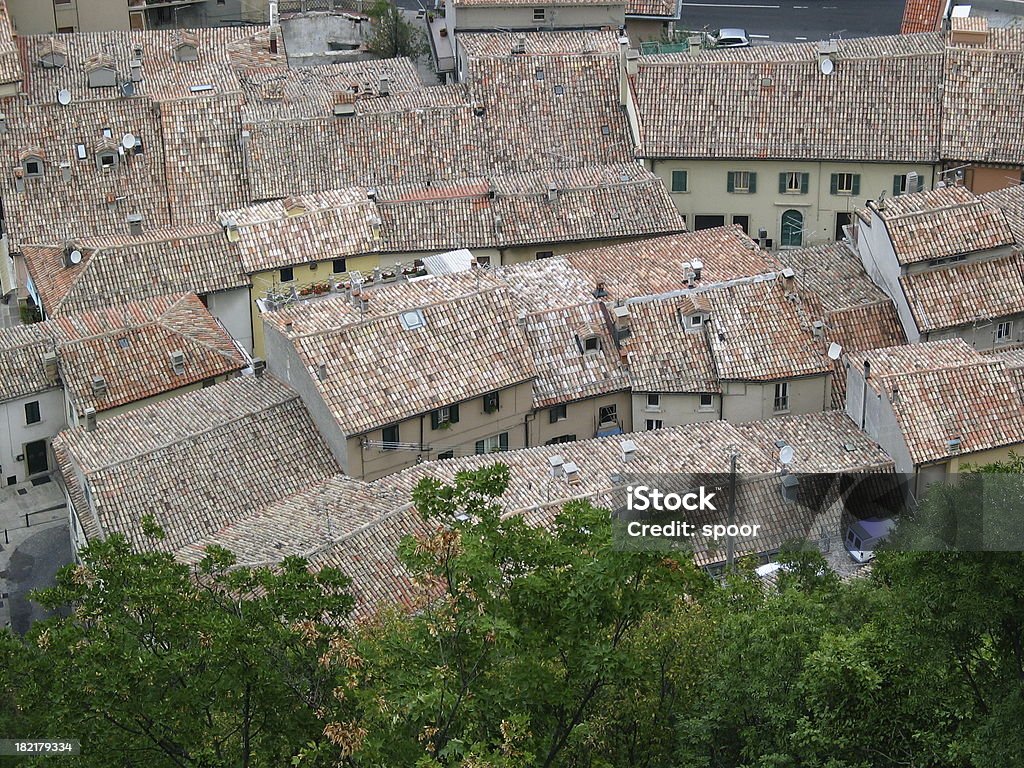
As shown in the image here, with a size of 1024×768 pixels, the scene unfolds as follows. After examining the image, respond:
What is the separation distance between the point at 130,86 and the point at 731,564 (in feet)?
181

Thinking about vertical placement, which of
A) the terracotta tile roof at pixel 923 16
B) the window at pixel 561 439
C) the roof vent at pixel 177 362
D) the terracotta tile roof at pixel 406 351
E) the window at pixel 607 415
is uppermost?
the terracotta tile roof at pixel 923 16

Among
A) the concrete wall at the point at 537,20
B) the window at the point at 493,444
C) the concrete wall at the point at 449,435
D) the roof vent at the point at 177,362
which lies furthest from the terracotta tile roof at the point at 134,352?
the concrete wall at the point at 537,20

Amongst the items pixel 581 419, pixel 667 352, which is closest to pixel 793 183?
pixel 667 352

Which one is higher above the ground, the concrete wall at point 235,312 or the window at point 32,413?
the concrete wall at point 235,312

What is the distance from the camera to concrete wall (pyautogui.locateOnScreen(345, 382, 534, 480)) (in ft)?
234

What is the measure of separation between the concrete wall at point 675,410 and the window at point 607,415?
0.81m

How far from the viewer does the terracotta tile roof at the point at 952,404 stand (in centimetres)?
6744

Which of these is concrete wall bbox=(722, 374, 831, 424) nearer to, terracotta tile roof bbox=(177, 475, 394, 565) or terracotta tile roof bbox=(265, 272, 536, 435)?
terracotta tile roof bbox=(265, 272, 536, 435)

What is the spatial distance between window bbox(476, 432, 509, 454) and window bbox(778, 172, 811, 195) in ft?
81.9

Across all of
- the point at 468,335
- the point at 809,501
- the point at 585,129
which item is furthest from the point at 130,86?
the point at 809,501

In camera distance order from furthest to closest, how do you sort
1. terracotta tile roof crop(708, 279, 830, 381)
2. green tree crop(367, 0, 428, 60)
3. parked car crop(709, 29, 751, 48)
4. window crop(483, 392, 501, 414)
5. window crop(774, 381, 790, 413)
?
1. green tree crop(367, 0, 428, 60)
2. parked car crop(709, 29, 751, 48)
3. window crop(774, 381, 790, 413)
4. terracotta tile roof crop(708, 279, 830, 381)
5. window crop(483, 392, 501, 414)

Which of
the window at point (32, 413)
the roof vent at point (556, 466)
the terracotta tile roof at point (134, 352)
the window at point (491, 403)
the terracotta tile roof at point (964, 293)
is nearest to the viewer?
the roof vent at point (556, 466)

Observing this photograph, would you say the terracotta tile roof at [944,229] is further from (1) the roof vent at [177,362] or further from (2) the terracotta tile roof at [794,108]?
(1) the roof vent at [177,362]

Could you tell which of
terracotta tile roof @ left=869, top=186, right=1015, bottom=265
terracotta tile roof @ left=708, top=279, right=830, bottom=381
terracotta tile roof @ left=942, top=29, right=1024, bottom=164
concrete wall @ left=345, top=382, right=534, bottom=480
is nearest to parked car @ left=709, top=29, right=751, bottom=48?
terracotta tile roof @ left=942, top=29, right=1024, bottom=164
